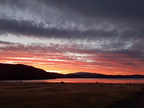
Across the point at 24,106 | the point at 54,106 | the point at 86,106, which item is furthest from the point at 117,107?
the point at 24,106

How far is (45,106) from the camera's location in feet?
64.5

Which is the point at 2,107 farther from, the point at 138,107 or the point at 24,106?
the point at 138,107

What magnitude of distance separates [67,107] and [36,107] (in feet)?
12.4

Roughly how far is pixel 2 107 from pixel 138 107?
16.5 m

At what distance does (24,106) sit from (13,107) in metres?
1.29

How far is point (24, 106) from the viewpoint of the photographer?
19.6 m

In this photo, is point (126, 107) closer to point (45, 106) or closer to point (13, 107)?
point (45, 106)

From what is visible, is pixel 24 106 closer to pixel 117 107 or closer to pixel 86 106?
pixel 86 106

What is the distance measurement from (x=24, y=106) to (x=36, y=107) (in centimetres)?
166

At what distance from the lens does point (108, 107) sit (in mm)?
19688

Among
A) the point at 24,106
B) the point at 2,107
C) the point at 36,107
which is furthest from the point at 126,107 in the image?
the point at 2,107

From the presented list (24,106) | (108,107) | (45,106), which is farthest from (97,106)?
(24,106)

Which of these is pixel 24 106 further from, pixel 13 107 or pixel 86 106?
pixel 86 106

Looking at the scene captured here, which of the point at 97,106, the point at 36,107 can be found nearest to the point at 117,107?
the point at 97,106
